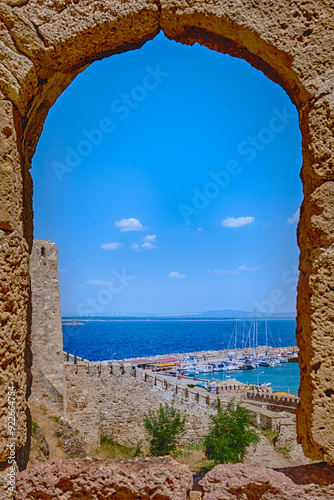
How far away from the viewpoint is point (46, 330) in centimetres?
1359

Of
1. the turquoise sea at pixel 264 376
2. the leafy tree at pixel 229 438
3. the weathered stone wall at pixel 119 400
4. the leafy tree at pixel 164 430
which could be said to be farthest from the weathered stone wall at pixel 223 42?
the turquoise sea at pixel 264 376

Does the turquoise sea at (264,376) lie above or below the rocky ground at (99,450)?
below

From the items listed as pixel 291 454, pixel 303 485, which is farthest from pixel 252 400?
pixel 303 485

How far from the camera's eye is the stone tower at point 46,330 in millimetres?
13312

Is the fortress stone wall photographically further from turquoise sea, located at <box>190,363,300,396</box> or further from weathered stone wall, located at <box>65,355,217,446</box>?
turquoise sea, located at <box>190,363,300,396</box>

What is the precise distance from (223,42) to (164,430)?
50.0ft

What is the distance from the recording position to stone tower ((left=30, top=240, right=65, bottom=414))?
13.3 metres

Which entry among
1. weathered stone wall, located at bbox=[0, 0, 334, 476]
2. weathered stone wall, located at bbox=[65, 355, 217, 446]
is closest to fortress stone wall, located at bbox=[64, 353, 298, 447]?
weathered stone wall, located at bbox=[65, 355, 217, 446]

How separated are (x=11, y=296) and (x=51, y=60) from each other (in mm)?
1574

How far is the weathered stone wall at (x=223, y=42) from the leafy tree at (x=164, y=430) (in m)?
14.0

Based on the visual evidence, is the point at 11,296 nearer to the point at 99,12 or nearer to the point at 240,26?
the point at 99,12

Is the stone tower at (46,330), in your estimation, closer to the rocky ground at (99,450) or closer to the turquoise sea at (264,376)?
the rocky ground at (99,450)

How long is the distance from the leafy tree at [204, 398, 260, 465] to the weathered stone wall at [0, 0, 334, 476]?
12890mm

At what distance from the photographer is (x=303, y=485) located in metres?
2.23
